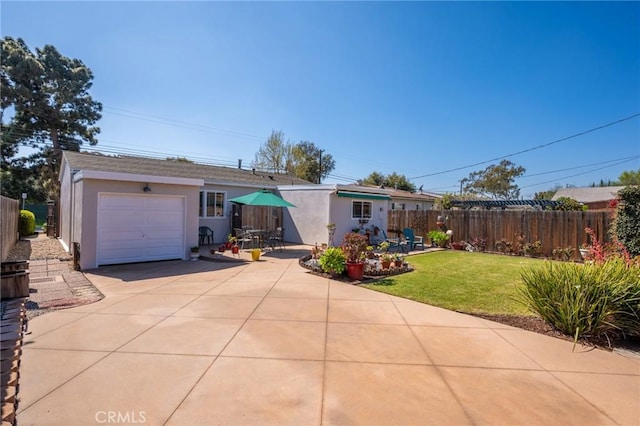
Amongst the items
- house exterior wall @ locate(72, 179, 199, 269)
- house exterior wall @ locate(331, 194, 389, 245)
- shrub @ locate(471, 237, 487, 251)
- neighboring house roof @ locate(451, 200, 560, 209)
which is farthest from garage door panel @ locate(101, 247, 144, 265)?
neighboring house roof @ locate(451, 200, 560, 209)

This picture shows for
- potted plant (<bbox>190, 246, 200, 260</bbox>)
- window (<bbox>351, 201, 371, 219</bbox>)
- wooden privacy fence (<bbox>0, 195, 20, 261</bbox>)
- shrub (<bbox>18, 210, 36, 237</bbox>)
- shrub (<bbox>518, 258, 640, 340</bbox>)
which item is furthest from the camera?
shrub (<bbox>18, 210, 36, 237</bbox>)

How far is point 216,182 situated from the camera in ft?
52.5

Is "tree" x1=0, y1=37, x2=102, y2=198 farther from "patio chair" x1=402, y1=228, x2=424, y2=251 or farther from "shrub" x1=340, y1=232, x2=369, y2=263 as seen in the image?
"patio chair" x1=402, y1=228, x2=424, y2=251

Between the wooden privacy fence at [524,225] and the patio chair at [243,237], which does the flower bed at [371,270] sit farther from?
the wooden privacy fence at [524,225]

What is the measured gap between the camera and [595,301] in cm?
473

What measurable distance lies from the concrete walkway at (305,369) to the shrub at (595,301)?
1.56 feet

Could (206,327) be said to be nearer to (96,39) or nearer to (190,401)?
(190,401)

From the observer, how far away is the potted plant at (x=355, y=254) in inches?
338

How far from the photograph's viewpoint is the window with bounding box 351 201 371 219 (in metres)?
17.3

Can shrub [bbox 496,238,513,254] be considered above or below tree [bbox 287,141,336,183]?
below

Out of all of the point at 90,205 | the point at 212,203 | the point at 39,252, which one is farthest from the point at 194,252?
the point at 39,252

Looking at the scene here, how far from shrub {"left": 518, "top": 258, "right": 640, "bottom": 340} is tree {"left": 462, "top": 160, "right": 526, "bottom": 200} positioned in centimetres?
4200

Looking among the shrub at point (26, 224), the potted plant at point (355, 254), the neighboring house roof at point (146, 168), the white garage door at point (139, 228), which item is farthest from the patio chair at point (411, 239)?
the shrub at point (26, 224)

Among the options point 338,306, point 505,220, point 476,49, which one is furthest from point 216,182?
point 505,220
